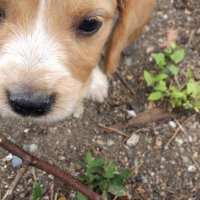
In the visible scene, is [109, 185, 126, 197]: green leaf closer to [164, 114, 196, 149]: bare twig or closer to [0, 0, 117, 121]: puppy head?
[0, 0, 117, 121]: puppy head

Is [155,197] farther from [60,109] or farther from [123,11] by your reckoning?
[123,11]

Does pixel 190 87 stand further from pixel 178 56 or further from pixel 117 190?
pixel 117 190

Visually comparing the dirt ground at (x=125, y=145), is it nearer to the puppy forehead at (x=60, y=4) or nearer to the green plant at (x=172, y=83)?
the green plant at (x=172, y=83)

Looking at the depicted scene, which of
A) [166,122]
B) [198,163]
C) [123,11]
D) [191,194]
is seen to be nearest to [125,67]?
[166,122]

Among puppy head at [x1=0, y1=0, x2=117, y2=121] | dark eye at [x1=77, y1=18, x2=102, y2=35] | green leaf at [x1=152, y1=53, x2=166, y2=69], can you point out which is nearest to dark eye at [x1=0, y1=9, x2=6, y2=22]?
puppy head at [x1=0, y1=0, x2=117, y2=121]

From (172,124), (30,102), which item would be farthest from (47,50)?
(172,124)

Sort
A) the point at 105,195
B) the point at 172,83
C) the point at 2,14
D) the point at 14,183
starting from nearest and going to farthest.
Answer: the point at 14,183, the point at 2,14, the point at 105,195, the point at 172,83
